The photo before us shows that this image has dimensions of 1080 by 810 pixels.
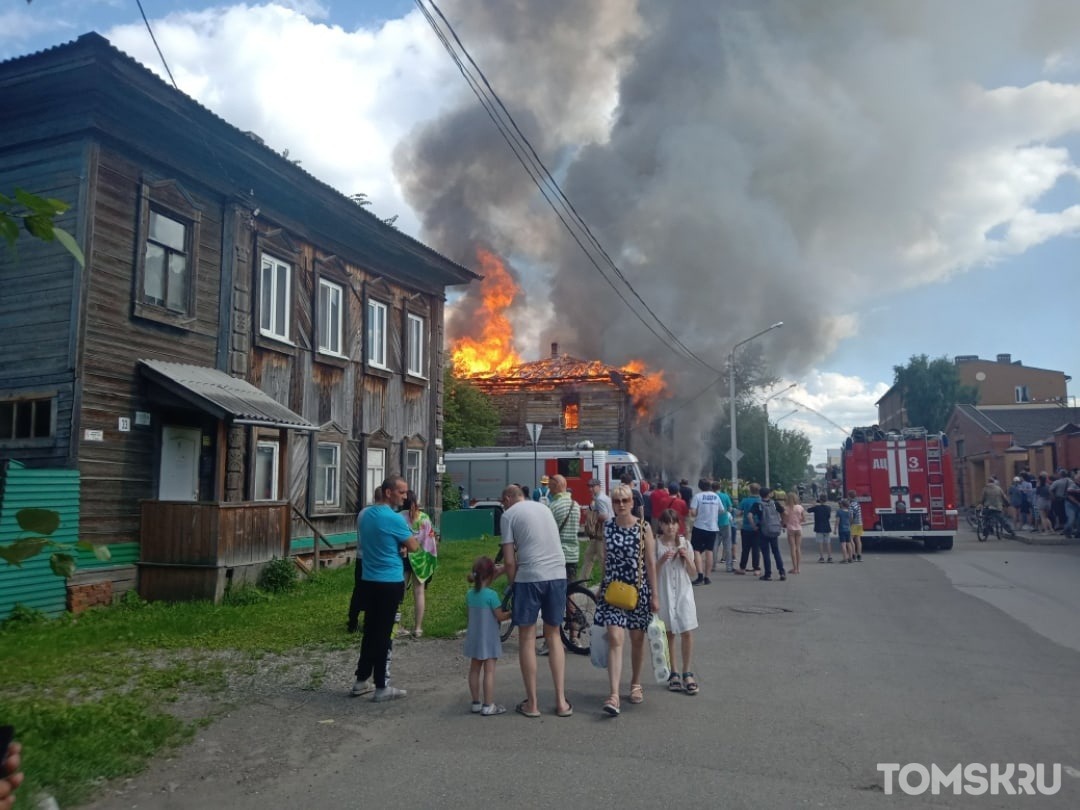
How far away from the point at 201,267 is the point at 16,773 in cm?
1137

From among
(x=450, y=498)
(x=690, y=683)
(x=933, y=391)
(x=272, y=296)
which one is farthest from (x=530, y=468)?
(x=933, y=391)

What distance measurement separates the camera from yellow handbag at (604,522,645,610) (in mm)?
6250

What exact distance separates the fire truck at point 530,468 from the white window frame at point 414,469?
6640 mm

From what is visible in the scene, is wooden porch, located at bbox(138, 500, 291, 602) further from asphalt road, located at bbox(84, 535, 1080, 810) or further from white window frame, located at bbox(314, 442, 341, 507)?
white window frame, located at bbox(314, 442, 341, 507)

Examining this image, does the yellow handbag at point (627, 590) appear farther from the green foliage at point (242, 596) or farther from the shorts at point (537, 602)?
the green foliage at point (242, 596)

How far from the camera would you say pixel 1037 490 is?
2383 centimetres

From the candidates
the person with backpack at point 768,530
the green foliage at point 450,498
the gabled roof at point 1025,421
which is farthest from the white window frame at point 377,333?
the gabled roof at point 1025,421

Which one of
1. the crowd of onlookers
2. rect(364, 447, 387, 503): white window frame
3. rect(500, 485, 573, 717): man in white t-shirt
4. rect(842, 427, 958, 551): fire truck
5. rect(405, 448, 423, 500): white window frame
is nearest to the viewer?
rect(500, 485, 573, 717): man in white t-shirt

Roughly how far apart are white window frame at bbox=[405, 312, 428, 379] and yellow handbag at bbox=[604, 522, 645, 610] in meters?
13.1

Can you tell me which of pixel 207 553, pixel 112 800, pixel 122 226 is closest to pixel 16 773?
pixel 112 800

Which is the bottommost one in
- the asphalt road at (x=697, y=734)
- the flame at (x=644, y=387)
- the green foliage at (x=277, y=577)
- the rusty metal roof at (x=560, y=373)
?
the asphalt road at (x=697, y=734)

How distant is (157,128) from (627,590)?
9944mm

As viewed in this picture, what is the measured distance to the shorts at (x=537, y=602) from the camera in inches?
242

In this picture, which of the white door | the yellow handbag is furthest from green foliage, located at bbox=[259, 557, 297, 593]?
the yellow handbag
